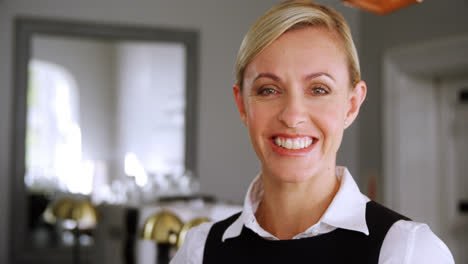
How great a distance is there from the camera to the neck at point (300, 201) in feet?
3.07

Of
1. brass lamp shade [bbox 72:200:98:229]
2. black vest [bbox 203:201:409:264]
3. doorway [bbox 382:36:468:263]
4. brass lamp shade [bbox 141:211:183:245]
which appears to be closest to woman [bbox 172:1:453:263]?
black vest [bbox 203:201:409:264]

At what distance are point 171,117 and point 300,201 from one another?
11.2 feet

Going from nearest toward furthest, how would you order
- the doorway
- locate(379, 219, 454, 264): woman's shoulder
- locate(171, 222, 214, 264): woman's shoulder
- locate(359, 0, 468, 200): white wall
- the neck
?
locate(379, 219, 454, 264): woman's shoulder, the neck, locate(171, 222, 214, 264): woman's shoulder, locate(359, 0, 468, 200): white wall, the doorway

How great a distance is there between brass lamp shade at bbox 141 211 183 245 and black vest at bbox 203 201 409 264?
691mm

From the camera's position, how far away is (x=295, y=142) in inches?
35.5

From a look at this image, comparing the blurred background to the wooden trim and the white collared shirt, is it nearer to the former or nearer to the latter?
the wooden trim

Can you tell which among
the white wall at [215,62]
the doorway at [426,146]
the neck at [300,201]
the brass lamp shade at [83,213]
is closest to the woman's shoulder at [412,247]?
the neck at [300,201]

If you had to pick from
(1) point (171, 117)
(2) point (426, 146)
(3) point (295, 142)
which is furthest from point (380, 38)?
(3) point (295, 142)

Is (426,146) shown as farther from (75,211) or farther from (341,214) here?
(341,214)

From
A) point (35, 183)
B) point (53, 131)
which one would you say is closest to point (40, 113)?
point (53, 131)

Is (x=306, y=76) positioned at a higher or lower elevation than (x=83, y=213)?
higher

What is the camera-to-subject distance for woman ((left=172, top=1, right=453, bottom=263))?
887mm

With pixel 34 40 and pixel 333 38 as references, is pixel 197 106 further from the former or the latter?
pixel 333 38

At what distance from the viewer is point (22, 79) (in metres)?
4.05
